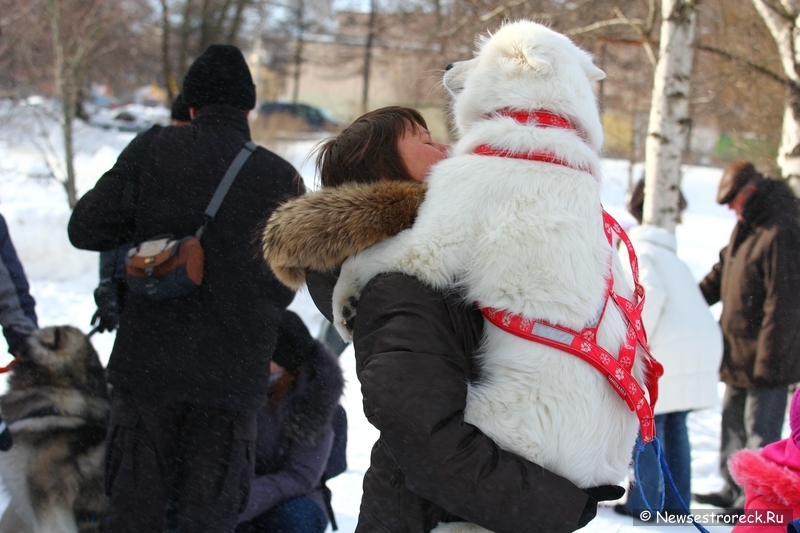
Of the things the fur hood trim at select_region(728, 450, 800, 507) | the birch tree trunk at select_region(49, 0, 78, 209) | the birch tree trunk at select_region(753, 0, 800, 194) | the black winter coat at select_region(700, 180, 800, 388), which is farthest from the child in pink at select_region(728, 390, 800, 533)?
the birch tree trunk at select_region(49, 0, 78, 209)

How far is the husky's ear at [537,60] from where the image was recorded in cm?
137

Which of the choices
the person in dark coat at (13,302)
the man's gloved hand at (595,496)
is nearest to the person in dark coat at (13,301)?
the person in dark coat at (13,302)

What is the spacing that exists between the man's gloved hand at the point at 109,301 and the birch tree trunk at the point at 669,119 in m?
3.94

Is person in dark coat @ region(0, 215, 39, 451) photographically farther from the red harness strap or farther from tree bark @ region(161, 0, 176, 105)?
tree bark @ region(161, 0, 176, 105)

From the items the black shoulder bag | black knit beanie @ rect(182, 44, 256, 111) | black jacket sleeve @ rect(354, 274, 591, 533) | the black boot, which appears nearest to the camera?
black jacket sleeve @ rect(354, 274, 591, 533)

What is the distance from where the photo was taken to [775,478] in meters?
2.11

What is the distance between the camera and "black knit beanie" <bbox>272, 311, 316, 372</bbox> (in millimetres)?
2932

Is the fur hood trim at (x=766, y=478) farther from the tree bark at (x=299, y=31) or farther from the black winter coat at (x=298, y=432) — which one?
the tree bark at (x=299, y=31)

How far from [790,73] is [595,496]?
5.65 m

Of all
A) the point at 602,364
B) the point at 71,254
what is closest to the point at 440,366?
the point at 602,364

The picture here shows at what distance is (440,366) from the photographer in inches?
49.1

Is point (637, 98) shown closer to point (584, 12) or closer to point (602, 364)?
point (584, 12)

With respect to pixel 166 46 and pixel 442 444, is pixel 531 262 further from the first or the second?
pixel 166 46

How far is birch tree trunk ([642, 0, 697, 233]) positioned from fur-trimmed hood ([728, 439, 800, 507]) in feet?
10.9
